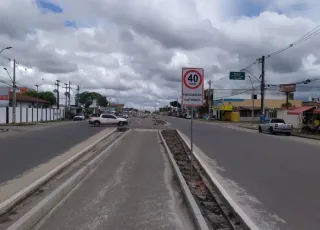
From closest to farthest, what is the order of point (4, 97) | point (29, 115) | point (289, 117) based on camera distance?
point (289, 117)
point (4, 97)
point (29, 115)

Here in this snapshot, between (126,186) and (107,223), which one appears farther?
(126,186)

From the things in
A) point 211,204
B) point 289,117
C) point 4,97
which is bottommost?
point 211,204

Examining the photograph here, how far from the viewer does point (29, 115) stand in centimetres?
6512

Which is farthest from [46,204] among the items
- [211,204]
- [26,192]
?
[211,204]

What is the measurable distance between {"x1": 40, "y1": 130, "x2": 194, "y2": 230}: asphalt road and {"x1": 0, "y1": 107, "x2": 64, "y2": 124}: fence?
4777 centimetres

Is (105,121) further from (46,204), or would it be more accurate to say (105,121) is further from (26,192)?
(46,204)

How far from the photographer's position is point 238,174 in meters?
11.9

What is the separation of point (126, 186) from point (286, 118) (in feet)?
158

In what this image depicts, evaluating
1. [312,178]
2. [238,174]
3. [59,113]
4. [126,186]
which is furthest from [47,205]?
[59,113]

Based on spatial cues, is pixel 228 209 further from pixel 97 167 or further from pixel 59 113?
pixel 59 113

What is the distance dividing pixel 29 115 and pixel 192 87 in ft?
194

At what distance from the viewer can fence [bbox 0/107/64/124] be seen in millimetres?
55781

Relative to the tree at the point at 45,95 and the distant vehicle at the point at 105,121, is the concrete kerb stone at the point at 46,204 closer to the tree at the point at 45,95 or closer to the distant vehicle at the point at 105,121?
the distant vehicle at the point at 105,121

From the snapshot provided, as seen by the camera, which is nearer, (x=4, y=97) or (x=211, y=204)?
(x=211, y=204)
